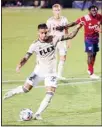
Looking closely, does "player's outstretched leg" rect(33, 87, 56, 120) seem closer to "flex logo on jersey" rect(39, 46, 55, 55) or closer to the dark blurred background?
"flex logo on jersey" rect(39, 46, 55, 55)

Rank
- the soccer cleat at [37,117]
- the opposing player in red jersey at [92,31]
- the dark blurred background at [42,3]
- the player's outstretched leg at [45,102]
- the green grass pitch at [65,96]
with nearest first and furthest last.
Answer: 1. the player's outstretched leg at [45,102]
2. the soccer cleat at [37,117]
3. the green grass pitch at [65,96]
4. the opposing player in red jersey at [92,31]
5. the dark blurred background at [42,3]

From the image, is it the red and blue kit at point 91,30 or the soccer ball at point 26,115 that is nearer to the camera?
the soccer ball at point 26,115

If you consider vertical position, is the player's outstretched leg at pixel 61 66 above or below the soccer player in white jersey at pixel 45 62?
below

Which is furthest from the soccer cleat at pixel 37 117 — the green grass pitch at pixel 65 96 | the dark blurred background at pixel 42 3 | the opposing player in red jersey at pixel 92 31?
the dark blurred background at pixel 42 3

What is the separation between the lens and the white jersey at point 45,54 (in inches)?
424

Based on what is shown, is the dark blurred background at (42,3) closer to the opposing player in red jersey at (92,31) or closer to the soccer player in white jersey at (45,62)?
the opposing player in red jersey at (92,31)

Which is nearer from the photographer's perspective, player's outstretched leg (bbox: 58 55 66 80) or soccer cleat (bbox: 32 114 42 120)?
soccer cleat (bbox: 32 114 42 120)

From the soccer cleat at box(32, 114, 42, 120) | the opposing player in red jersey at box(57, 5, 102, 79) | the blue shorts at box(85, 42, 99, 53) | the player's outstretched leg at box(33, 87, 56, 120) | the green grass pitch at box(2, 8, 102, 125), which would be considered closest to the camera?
the player's outstretched leg at box(33, 87, 56, 120)

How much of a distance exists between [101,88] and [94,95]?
90cm

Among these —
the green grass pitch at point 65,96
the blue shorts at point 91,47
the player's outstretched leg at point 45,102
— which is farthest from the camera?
the blue shorts at point 91,47

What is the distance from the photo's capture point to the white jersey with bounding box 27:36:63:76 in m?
10.8

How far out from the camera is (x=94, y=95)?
13.2 metres

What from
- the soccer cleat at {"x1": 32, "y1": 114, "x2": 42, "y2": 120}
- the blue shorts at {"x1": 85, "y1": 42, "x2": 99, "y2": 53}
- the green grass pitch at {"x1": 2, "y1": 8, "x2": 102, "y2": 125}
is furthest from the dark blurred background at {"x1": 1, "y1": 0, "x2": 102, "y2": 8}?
the soccer cleat at {"x1": 32, "y1": 114, "x2": 42, "y2": 120}

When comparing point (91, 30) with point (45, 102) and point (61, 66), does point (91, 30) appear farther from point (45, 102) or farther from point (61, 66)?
point (45, 102)
